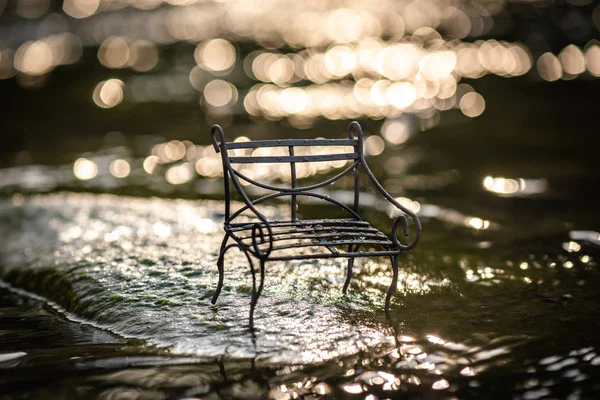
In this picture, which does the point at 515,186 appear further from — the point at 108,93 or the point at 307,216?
the point at 108,93

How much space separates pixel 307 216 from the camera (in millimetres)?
8969

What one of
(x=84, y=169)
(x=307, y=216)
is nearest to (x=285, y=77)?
(x=84, y=169)

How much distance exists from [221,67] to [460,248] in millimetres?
16396

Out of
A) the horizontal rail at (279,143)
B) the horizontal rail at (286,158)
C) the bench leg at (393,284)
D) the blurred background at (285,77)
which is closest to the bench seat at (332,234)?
the bench leg at (393,284)

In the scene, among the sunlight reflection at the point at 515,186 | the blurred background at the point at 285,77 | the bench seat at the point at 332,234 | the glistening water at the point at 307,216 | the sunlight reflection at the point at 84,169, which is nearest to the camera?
the glistening water at the point at 307,216

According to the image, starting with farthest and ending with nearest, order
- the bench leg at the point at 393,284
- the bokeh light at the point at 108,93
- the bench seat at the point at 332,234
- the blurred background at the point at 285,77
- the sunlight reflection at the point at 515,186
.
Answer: the bokeh light at the point at 108,93, the blurred background at the point at 285,77, the sunlight reflection at the point at 515,186, the bench leg at the point at 393,284, the bench seat at the point at 332,234

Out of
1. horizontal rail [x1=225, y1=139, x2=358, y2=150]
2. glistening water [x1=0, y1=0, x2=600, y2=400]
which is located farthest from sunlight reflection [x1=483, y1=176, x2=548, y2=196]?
horizontal rail [x1=225, y1=139, x2=358, y2=150]

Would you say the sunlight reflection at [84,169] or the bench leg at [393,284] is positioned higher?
the sunlight reflection at [84,169]

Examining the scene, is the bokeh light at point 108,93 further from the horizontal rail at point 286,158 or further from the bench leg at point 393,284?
the bench leg at point 393,284

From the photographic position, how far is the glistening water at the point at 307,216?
4801 mm

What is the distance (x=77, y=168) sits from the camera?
12352 millimetres

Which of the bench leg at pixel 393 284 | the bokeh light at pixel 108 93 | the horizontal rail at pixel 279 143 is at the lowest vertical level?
the bench leg at pixel 393 284

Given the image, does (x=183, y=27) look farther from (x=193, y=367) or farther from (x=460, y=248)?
(x=193, y=367)

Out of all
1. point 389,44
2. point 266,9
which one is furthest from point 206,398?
point 266,9
